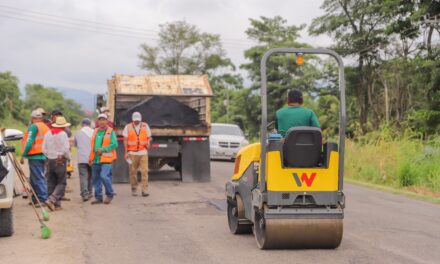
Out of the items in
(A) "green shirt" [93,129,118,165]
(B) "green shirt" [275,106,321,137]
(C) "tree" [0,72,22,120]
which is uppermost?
(C) "tree" [0,72,22,120]

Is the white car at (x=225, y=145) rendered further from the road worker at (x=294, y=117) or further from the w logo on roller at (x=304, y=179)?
the w logo on roller at (x=304, y=179)

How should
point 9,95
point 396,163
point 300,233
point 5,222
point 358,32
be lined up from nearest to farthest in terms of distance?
point 300,233 → point 5,222 → point 396,163 → point 358,32 → point 9,95

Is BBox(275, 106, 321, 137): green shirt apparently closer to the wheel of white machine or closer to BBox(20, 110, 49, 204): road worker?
the wheel of white machine

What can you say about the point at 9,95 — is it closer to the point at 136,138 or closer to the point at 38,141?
the point at 136,138

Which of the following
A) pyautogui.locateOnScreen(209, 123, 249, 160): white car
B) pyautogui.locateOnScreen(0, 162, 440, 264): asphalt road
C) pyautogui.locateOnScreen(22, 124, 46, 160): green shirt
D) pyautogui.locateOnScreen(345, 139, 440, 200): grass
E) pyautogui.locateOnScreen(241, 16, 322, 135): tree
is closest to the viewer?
pyautogui.locateOnScreen(0, 162, 440, 264): asphalt road

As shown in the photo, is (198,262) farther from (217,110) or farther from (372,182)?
(217,110)

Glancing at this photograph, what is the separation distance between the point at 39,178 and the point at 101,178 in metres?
1.44

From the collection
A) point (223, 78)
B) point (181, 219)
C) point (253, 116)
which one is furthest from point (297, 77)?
point (181, 219)

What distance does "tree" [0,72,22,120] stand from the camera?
56.8 m

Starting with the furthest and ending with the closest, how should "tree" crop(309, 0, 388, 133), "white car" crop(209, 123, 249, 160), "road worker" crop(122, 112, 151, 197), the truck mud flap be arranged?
"tree" crop(309, 0, 388, 133), "white car" crop(209, 123, 249, 160), the truck mud flap, "road worker" crop(122, 112, 151, 197)

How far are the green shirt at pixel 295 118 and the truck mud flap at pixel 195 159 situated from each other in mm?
9150

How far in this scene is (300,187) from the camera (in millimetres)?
7621

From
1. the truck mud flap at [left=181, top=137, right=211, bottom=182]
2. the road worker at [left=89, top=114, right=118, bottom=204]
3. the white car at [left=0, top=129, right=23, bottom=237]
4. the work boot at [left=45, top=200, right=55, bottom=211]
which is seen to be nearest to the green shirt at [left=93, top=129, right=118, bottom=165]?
the road worker at [left=89, top=114, right=118, bottom=204]

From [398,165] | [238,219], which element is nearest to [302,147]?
[238,219]
